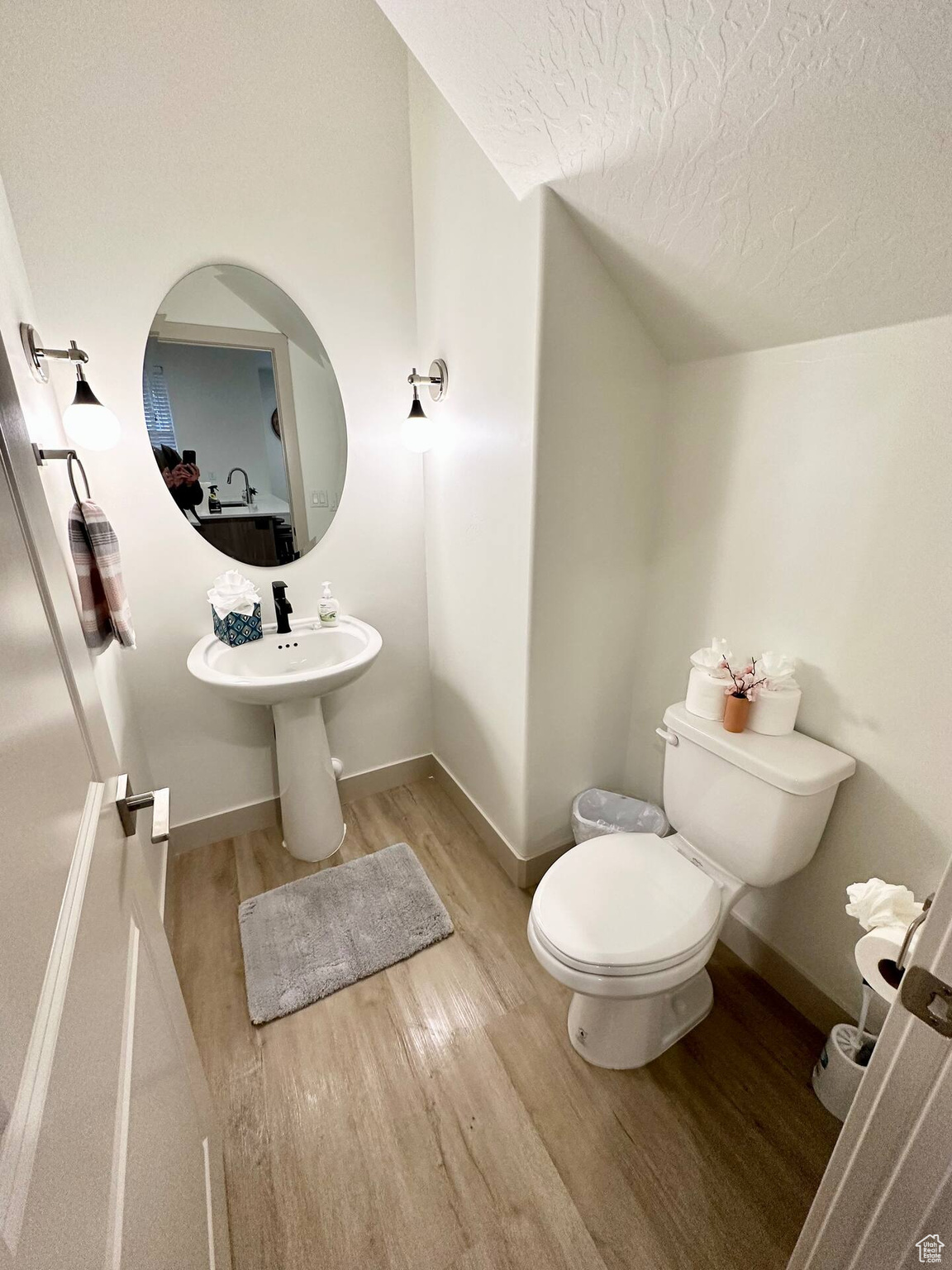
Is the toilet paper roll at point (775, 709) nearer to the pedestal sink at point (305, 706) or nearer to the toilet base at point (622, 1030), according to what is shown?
the toilet base at point (622, 1030)

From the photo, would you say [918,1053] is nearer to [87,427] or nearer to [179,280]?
[87,427]

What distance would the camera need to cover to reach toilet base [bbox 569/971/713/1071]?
127 cm

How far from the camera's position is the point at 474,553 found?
175cm

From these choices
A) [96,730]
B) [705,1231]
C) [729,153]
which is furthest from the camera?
[705,1231]

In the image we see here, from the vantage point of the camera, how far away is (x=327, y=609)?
6.26 ft

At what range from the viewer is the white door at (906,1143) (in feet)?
1.57

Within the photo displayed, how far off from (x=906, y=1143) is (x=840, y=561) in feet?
3.31

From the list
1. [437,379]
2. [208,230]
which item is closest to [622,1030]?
[437,379]

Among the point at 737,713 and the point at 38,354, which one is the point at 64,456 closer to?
the point at 38,354

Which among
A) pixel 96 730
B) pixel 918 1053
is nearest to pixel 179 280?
pixel 96 730

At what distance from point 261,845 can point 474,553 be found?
1.36 metres

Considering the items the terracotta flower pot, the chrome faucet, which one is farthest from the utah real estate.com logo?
the chrome faucet

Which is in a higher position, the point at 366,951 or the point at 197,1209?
the point at 197,1209

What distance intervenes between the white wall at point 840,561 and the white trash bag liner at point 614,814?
13.6 inches
